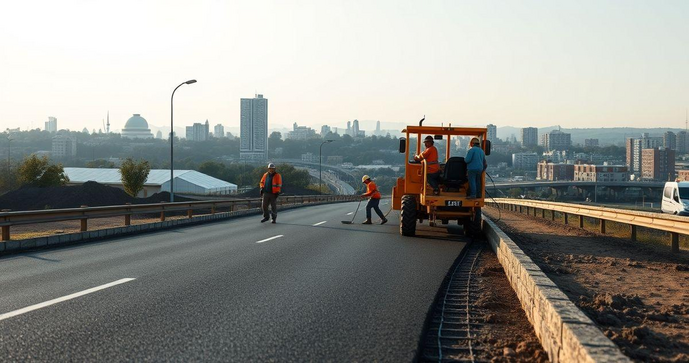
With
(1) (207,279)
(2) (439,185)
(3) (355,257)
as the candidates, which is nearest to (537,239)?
(2) (439,185)

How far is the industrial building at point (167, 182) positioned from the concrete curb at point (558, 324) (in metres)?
83.1

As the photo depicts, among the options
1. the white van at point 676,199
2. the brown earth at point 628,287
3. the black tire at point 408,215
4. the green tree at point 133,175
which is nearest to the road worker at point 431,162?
the black tire at point 408,215

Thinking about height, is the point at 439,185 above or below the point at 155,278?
above

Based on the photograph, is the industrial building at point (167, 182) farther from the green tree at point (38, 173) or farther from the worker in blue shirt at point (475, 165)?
the worker in blue shirt at point (475, 165)

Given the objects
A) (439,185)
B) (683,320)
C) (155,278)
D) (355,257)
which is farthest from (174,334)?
(439,185)

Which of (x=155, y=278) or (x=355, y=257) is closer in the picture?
(x=155, y=278)

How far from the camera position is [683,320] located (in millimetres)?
6379

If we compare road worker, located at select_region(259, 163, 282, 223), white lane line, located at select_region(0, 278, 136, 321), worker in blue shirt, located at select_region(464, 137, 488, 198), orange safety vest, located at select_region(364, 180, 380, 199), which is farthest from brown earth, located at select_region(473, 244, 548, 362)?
road worker, located at select_region(259, 163, 282, 223)

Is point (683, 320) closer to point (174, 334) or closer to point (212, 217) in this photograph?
point (174, 334)

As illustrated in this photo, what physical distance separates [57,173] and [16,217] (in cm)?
6011

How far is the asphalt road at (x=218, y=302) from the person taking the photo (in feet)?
17.2

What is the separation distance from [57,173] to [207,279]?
66.9 m

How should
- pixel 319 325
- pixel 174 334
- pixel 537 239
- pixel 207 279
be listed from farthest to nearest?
pixel 537 239, pixel 207 279, pixel 319 325, pixel 174 334

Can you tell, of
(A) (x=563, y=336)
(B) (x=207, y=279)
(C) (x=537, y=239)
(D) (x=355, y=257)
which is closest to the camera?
(A) (x=563, y=336)
